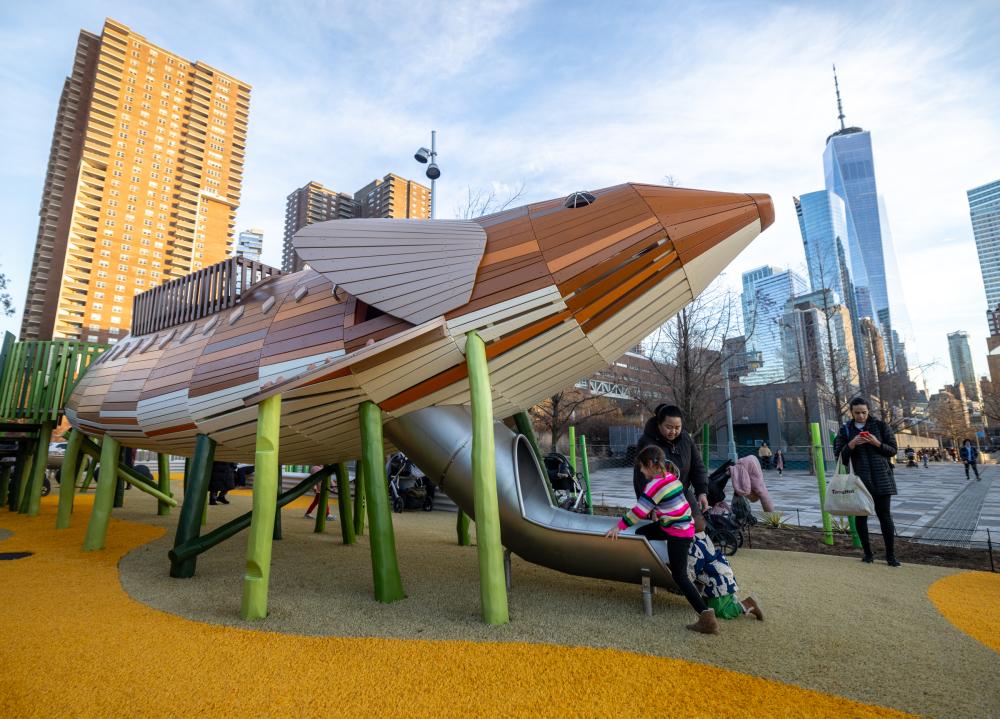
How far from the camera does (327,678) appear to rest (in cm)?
288

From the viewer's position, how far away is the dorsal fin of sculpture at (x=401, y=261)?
4270mm

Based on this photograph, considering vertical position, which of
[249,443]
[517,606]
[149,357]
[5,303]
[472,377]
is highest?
[5,303]

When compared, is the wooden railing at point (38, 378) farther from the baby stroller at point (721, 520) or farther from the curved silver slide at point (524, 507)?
the baby stroller at point (721, 520)

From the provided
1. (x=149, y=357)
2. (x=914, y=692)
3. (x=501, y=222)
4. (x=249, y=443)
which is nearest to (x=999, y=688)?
(x=914, y=692)

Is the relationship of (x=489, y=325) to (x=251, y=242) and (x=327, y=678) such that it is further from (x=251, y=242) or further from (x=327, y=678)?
(x=251, y=242)

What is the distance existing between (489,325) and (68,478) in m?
8.49

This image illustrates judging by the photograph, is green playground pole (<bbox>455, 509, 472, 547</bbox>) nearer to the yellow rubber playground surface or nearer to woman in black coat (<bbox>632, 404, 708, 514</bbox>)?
woman in black coat (<bbox>632, 404, 708, 514</bbox>)

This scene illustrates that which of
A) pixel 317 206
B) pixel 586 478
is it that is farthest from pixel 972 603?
pixel 317 206

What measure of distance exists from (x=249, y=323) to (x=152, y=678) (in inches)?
139

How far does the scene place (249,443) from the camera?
5.62m

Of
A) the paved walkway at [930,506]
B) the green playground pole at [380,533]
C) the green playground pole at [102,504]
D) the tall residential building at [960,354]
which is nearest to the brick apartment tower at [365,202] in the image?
the green playground pole at [102,504]

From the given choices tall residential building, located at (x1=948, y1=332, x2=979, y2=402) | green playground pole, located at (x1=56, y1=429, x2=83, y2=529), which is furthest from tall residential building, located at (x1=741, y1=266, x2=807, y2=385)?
tall residential building, located at (x1=948, y1=332, x2=979, y2=402)

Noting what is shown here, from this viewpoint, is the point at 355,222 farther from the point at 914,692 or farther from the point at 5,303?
the point at 5,303

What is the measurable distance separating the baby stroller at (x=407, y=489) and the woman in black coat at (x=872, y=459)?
8.99 meters
